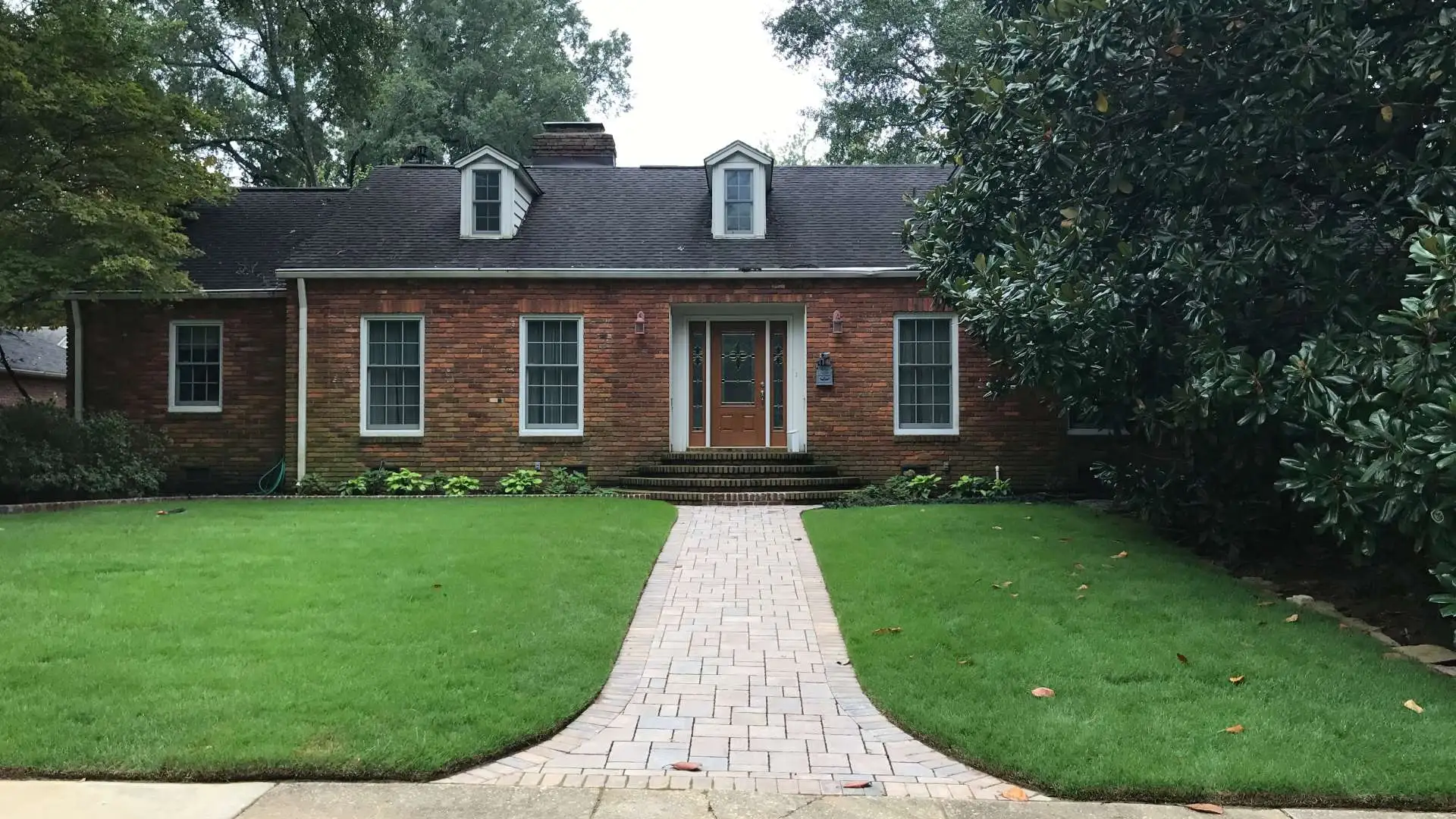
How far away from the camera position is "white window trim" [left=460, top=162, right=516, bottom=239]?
15.0 meters

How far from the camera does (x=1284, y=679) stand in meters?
5.09

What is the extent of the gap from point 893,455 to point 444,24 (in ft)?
75.5

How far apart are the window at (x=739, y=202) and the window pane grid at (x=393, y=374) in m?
5.48

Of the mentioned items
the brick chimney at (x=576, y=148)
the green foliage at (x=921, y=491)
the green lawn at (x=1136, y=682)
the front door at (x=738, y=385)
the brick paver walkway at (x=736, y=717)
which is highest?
the brick chimney at (x=576, y=148)

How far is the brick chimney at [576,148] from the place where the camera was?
61.2 ft

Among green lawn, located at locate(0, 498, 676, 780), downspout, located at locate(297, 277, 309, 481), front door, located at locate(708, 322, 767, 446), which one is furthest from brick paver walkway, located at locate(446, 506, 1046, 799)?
downspout, located at locate(297, 277, 309, 481)

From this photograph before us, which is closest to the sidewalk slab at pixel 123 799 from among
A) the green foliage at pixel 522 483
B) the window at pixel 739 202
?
the green foliage at pixel 522 483

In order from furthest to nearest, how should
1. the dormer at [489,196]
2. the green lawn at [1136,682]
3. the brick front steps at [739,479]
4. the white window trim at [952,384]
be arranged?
the dormer at [489,196] < the white window trim at [952,384] < the brick front steps at [739,479] < the green lawn at [1136,682]

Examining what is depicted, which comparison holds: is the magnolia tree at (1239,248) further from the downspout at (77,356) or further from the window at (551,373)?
the downspout at (77,356)

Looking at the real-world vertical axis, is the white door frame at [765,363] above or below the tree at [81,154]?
below

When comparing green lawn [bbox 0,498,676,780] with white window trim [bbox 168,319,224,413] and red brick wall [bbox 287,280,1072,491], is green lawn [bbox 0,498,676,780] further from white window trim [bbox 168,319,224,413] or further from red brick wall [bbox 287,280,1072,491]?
white window trim [bbox 168,319,224,413]

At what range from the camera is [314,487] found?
→ 14.0 meters

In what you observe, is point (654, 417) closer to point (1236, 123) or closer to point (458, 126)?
point (1236, 123)

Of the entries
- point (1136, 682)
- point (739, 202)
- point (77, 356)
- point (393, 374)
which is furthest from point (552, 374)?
point (1136, 682)
